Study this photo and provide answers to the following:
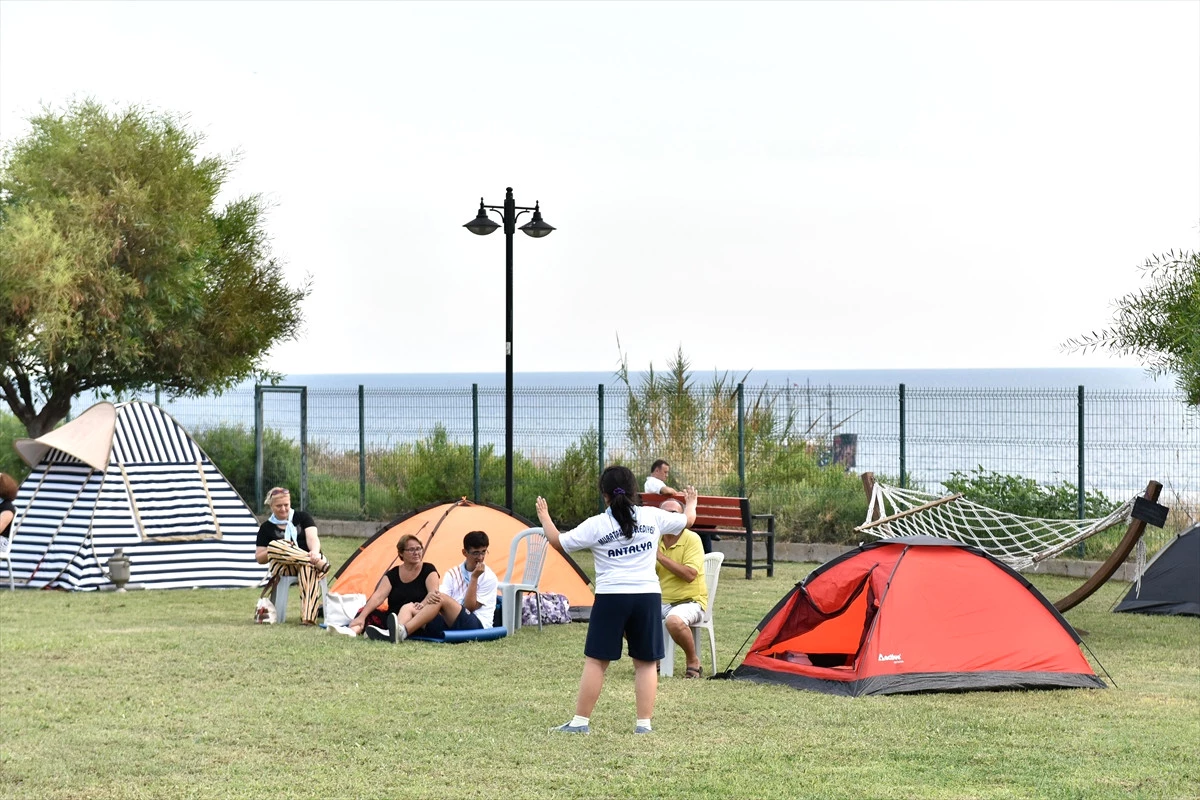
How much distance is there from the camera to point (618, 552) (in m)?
7.79

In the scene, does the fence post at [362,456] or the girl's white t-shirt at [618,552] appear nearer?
the girl's white t-shirt at [618,552]

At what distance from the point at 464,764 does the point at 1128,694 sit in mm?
4350

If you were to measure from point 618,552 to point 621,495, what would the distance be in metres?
0.29

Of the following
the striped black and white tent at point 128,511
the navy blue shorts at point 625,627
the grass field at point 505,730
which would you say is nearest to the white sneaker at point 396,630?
the grass field at point 505,730

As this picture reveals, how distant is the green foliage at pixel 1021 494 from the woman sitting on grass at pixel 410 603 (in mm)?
8015

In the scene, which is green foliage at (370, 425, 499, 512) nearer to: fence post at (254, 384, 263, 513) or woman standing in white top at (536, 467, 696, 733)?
fence post at (254, 384, 263, 513)

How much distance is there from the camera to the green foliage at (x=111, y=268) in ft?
71.8

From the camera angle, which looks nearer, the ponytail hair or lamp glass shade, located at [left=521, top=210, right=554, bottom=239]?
the ponytail hair

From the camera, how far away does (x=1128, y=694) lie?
363 inches

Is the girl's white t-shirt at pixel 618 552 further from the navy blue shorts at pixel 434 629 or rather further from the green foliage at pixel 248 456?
the green foliage at pixel 248 456

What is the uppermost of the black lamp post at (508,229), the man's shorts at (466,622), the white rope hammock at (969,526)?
the black lamp post at (508,229)

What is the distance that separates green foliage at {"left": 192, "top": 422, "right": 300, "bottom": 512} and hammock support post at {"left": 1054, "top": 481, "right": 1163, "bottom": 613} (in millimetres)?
13475

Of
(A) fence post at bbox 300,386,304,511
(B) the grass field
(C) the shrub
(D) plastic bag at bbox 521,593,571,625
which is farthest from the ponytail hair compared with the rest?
(A) fence post at bbox 300,386,304,511

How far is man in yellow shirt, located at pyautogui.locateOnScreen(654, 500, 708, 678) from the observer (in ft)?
32.4
